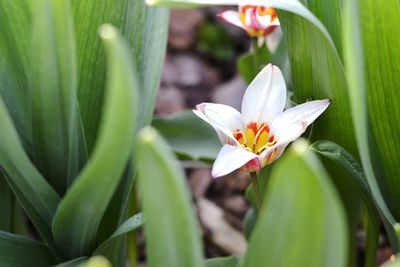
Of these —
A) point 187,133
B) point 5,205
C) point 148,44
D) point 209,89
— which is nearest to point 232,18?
point 148,44

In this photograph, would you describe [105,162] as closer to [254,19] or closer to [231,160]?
[231,160]

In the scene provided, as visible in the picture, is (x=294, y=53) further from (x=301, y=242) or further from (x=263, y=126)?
(x=301, y=242)

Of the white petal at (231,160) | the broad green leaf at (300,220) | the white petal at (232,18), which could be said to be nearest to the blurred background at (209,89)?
the white petal at (232,18)

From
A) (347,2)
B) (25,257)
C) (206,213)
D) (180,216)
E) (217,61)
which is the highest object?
(347,2)

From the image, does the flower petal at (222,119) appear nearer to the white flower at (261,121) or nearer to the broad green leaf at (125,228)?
the white flower at (261,121)

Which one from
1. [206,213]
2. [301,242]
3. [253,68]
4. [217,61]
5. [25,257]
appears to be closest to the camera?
[301,242]

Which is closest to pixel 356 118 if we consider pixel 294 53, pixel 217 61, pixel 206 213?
pixel 294 53
